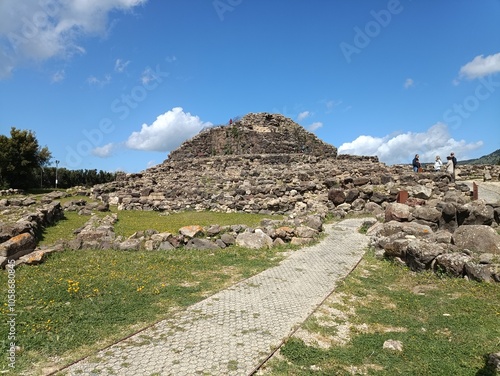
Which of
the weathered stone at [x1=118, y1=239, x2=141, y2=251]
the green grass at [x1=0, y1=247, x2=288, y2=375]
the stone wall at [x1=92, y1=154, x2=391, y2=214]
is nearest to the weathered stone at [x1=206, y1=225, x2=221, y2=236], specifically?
the green grass at [x1=0, y1=247, x2=288, y2=375]

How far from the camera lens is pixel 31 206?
19.3 m

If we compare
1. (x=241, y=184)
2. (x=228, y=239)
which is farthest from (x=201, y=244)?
(x=241, y=184)

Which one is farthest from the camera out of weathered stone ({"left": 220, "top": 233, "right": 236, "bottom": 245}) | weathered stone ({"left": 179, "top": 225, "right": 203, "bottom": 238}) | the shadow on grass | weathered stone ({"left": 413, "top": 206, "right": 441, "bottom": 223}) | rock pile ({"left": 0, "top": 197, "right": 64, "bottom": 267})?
weathered stone ({"left": 413, "top": 206, "right": 441, "bottom": 223})

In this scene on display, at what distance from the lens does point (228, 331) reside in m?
5.91

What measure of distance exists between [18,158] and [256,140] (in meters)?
22.7

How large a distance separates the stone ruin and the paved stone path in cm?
295

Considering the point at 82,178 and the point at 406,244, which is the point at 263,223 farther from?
the point at 82,178

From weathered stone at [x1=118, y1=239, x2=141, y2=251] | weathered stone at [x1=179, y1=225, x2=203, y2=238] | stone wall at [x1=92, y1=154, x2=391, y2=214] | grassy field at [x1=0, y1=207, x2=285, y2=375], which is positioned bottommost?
grassy field at [x1=0, y1=207, x2=285, y2=375]

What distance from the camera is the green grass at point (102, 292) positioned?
5.51m

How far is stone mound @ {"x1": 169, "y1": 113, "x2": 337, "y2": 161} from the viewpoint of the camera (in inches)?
1220

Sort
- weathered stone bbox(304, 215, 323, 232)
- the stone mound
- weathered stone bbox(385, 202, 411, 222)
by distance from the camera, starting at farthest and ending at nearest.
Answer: the stone mound, weathered stone bbox(304, 215, 323, 232), weathered stone bbox(385, 202, 411, 222)

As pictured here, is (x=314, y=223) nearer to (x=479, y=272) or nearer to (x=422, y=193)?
(x=479, y=272)

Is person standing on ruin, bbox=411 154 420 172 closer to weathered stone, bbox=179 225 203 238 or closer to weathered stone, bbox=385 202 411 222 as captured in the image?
weathered stone, bbox=385 202 411 222

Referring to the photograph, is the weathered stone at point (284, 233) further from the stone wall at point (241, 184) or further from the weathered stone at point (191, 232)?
the stone wall at point (241, 184)
